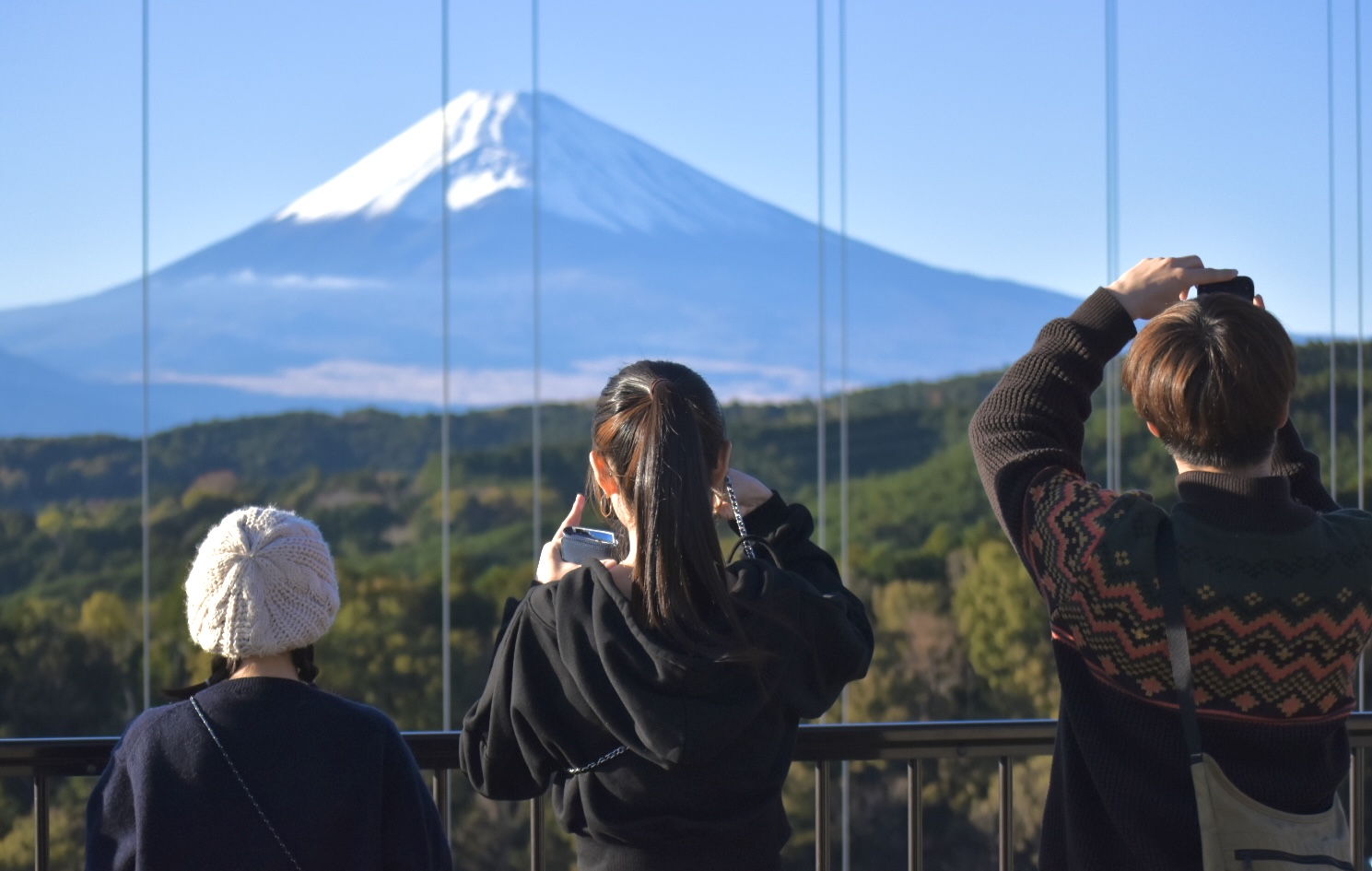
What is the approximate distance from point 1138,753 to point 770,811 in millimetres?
428

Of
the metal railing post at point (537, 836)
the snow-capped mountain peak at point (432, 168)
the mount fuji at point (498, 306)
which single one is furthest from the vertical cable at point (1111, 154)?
the metal railing post at point (537, 836)

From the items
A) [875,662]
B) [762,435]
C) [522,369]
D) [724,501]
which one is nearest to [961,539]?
[875,662]

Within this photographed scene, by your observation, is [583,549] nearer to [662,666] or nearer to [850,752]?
[662,666]

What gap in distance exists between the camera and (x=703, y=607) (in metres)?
1.31

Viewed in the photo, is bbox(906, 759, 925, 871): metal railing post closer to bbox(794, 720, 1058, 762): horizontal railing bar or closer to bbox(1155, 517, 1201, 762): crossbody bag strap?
bbox(794, 720, 1058, 762): horizontal railing bar

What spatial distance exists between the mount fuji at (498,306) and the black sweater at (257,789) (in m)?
4.69

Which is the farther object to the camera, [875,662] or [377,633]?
[875,662]

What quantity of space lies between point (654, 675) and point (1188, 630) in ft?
1.76

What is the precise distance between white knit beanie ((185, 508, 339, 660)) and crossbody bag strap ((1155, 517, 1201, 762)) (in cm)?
87

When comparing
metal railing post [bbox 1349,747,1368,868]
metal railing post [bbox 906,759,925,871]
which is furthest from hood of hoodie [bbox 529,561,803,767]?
metal railing post [bbox 1349,747,1368,868]

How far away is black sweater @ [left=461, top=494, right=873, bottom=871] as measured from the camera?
4.21 feet

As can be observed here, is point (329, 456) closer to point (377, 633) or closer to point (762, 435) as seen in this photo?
point (377, 633)

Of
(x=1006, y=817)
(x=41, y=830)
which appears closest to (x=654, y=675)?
(x=1006, y=817)

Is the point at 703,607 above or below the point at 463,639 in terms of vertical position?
above
